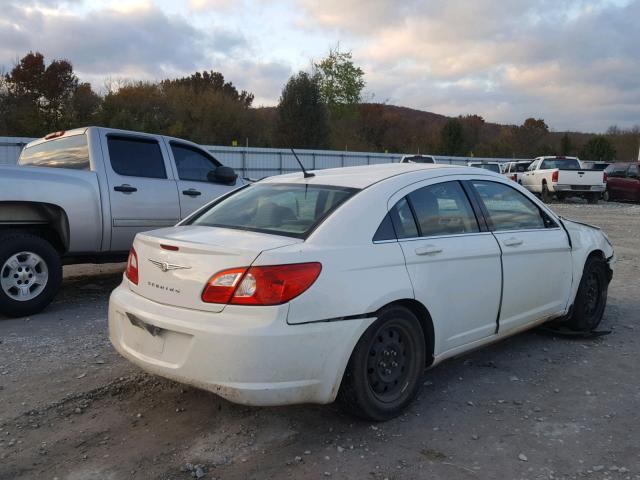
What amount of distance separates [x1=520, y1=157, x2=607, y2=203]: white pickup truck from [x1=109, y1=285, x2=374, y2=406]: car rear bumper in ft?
75.8

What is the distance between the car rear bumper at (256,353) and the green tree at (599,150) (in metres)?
59.0

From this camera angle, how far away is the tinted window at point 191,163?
7.31 meters

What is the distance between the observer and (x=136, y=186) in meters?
6.71

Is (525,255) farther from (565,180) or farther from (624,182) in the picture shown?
(624,182)

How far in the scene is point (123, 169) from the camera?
6707 mm

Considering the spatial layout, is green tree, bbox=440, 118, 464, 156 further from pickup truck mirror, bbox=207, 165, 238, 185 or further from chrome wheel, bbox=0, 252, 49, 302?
chrome wheel, bbox=0, 252, 49, 302

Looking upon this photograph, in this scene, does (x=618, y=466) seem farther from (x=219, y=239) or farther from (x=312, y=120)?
(x=312, y=120)

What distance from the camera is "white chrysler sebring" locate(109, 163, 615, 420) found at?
316 cm

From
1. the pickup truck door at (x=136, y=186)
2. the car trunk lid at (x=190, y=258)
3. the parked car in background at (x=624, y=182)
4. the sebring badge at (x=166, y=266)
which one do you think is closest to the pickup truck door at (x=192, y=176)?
the pickup truck door at (x=136, y=186)

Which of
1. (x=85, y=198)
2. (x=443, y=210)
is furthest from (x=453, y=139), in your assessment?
(x=443, y=210)

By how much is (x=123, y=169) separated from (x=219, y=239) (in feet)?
11.9

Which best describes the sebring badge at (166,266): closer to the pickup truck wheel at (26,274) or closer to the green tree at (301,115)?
the pickup truck wheel at (26,274)

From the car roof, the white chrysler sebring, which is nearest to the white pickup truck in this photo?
the white chrysler sebring

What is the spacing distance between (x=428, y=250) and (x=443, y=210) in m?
0.48
